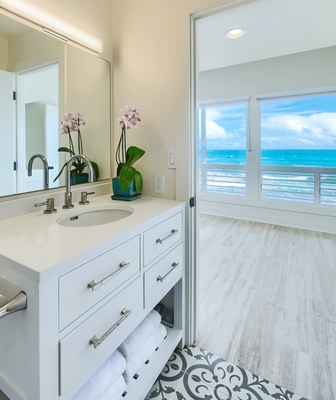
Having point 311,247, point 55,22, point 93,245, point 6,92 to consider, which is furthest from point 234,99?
point 93,245

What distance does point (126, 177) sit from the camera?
1.35 m

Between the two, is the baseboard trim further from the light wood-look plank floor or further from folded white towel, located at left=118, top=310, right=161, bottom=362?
folded white towel, located at left=118, top=310, right=161, bottom=362

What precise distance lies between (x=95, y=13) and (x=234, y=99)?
3.20 meters

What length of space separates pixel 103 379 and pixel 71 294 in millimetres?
463

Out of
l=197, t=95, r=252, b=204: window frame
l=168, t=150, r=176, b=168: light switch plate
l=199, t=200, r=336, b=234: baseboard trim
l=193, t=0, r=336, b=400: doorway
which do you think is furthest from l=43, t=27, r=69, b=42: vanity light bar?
l=199, t=200, r=336, b=234: baseboard trim

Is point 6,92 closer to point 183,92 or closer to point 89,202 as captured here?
point 89,202

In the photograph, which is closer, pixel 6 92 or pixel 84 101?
pixel 6 92

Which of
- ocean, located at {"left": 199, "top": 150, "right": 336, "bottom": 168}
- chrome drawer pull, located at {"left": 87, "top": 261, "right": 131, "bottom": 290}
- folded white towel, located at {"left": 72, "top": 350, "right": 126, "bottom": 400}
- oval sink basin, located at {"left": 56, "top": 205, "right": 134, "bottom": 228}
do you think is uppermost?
ocean, located at {"left": 199, "top": 150, "right": 336, "bottom": 168}

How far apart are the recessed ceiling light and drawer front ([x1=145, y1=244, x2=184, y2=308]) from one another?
8.07 ft

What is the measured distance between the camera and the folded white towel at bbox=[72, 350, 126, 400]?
0.86 meters

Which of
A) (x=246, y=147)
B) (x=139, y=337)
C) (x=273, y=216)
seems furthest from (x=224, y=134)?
(x=139, y=337)

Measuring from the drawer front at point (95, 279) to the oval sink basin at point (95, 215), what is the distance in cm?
35

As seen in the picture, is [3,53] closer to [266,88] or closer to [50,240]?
[50,240]

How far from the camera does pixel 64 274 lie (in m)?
0.67
